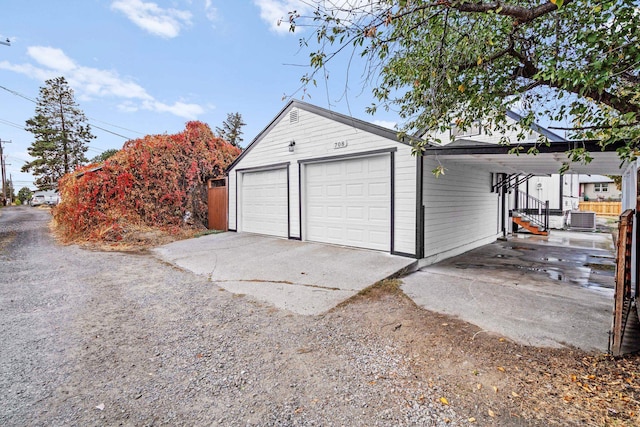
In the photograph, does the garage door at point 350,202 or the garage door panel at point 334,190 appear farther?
the garage door panel at point 334,190

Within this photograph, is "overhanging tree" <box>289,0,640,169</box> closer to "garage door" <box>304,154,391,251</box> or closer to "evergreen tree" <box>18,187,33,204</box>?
"garage door" <box>304,154,391,251</box>

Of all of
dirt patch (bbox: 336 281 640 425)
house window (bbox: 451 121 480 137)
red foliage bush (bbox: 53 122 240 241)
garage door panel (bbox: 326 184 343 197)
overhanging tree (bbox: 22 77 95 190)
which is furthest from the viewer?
overhanging tree (bbox: 22 77 95 190)

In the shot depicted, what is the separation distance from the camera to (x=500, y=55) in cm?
347

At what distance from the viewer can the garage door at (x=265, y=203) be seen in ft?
29.5

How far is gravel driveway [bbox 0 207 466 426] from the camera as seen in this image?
202cm

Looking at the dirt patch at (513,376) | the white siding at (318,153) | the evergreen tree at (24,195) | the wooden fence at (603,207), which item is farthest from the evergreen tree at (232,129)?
→ the dirt patch at (513,376)

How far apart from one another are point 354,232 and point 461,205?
2.86 meters

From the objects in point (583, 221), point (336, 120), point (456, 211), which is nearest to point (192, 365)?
point (336, 120)

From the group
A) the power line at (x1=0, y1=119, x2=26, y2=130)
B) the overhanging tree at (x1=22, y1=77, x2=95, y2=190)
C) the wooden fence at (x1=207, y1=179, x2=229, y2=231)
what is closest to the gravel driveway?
the wooden fence at (x1=207, y1=179, x2=229, y2=231)

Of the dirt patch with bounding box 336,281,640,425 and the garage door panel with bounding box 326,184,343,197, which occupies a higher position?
the garage door panel with bounding box 326,184,343,197

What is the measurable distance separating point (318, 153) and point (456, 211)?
372 centimetres

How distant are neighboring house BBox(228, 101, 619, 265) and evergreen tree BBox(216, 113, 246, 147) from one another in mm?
23467

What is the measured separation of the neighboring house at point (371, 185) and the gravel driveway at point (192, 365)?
3.20 metres

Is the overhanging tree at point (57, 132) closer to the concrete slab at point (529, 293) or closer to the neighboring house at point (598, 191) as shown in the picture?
the concrete slab at point (529, 293)
